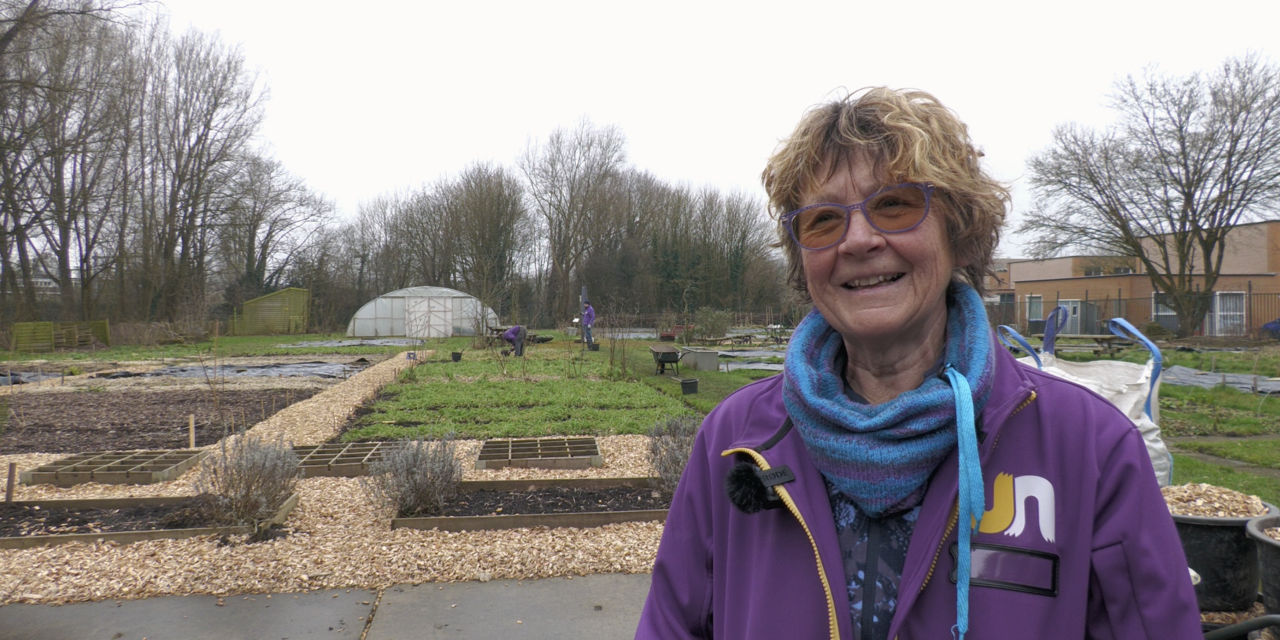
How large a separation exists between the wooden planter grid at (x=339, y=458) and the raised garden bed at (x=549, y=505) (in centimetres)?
115

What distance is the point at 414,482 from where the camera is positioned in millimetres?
4875

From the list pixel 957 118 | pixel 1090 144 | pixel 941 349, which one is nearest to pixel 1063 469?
pixel 941 349

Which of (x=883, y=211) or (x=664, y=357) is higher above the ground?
(x=883, y=211)

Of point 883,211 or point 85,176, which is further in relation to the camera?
point 85,176

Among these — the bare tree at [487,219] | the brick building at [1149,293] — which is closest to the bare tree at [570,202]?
the bare tree at [487,219]

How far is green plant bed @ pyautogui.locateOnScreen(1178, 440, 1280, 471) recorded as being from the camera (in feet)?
22.2

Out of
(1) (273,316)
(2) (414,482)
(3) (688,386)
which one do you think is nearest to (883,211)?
(2) (414,482)

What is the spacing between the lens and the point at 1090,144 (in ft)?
95.9

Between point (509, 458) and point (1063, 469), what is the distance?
579cm

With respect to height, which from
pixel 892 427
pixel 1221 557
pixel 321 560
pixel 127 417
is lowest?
pixel 127 417

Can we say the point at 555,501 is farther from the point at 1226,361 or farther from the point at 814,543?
the point at 1226,361

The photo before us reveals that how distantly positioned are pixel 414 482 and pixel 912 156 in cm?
427

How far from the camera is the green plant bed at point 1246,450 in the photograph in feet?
22.2

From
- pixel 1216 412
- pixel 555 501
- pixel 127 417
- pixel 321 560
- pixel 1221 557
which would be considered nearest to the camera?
pixel 1221 557
